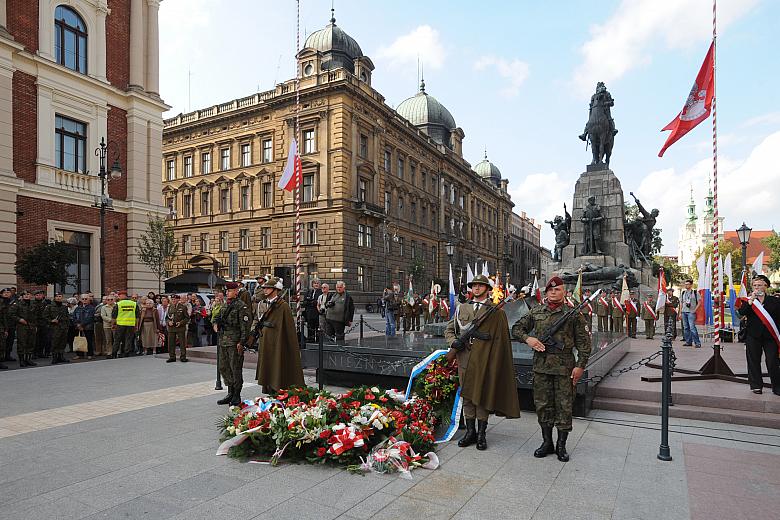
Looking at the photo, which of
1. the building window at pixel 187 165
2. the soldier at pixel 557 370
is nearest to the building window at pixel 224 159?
the building window at pixel 187 165

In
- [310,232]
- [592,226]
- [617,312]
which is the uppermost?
[310,232]

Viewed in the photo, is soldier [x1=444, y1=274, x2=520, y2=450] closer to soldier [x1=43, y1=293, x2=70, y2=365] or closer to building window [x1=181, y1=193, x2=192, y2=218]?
soldier [x1=43, y1=293, x2=70, y2=365]

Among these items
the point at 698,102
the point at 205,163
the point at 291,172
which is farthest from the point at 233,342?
the point at 205,163

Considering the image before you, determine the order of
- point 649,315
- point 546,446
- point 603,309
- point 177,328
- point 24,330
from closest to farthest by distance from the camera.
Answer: point 546,446 < point 24,330 < point 177,328 < point 649,315 < point 603,309

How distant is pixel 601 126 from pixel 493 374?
1943 centimetres

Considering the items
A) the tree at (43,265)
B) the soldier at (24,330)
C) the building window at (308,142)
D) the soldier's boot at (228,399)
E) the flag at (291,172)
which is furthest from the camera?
the building window at (308,142)

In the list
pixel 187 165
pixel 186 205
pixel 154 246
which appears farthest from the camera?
pixel 186 205

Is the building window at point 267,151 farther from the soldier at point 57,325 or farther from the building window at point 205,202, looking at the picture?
the soldier at point 57,325

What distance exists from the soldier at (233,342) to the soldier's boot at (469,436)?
3.82m

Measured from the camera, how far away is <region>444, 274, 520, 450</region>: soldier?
555cm

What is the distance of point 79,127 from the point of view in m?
21.5

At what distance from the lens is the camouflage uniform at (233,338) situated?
790 centimetres

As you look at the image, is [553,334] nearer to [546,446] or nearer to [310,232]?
[546,446]

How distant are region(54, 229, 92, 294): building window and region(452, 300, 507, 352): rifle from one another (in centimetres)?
2002
